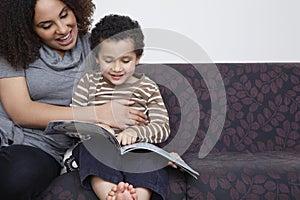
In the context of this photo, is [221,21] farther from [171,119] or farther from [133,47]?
[133,47]

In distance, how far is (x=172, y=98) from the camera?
2.39 meters

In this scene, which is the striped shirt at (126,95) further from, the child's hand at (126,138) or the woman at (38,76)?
the child's hand at (126,138)

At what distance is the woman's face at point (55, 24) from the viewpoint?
1983mm

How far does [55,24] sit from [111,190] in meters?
0.69

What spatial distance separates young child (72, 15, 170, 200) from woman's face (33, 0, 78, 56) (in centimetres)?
11

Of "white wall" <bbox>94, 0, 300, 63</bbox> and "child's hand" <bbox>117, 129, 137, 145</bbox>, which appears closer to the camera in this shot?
"child's hand" <bbox>117, 129, 137, 145</bbox>

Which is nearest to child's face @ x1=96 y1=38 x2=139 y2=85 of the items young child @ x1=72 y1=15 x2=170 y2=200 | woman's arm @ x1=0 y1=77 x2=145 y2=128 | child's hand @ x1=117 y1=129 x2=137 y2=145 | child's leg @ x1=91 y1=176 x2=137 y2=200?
young child @ x1=72 y1=15 x2=170 y2=200

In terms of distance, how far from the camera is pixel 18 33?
6.70ft

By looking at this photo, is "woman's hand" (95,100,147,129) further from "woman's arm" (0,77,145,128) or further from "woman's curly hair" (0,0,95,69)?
"woman's curly hair" (0,0,95,69)

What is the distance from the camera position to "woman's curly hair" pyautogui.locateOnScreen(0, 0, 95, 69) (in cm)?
200

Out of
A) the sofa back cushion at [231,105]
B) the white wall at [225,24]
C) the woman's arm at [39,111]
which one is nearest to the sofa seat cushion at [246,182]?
the woman's arm at [39,111]

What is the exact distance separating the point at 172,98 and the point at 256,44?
2.35ft

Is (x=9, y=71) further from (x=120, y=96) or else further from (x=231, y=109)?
(x=231, y=109)

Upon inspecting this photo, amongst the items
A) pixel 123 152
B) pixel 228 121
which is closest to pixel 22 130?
pixel 123 152
